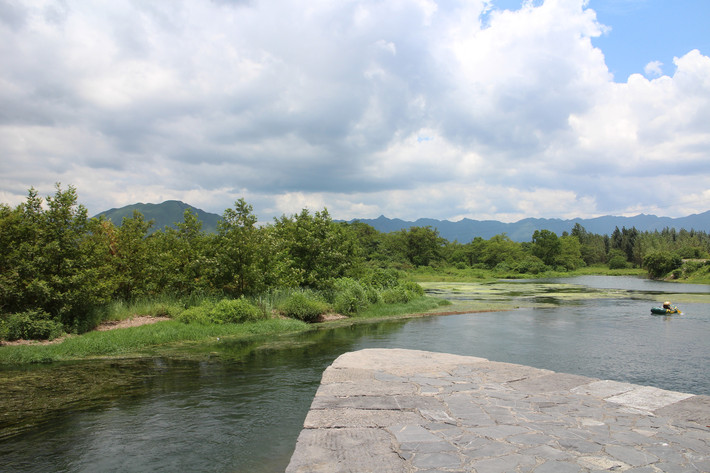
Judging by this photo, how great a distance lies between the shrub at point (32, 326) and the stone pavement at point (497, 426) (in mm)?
10326

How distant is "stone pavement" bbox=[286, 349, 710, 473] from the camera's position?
4340 millimetres

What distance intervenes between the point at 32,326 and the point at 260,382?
819 cm

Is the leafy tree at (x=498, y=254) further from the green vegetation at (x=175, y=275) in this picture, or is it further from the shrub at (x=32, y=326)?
the shrub at (x=32, y=326)

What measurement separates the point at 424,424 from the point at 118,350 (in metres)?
11.2

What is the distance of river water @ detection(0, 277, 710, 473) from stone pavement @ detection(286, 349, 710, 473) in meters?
1.11

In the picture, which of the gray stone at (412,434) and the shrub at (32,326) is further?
the shrub at (32,326)

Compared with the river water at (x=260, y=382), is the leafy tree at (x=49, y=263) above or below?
above

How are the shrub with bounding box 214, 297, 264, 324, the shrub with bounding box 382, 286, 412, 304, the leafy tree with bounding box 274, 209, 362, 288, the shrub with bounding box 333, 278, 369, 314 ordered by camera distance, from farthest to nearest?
the shrub with bounding box 382, 286, 412, 304, the leafy tree with bounding box 274, 209, 362, 288, the shrub with bounding box 333, 278, 369, 314, the shrub with bounding box 214, 297, 264, 324

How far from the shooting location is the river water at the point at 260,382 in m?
5.99

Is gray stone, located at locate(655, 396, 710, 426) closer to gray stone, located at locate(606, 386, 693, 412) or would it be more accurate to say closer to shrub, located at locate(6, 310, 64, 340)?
gray stone, located at locate(606, 386, 693, 412)

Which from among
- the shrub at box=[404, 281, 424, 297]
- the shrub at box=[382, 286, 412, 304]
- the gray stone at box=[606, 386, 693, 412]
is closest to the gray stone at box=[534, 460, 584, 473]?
the gray stone at box=[606, 386, 693, 412]

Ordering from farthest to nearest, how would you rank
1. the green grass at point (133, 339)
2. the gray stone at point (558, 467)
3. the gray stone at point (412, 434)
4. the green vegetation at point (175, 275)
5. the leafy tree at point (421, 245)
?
the leafy tree at point (421, 245), the green vegetation at point (175, 275), the green grass at point (133, 339), the gray stone at point (412, 434), the gray stone at point (558, 467)

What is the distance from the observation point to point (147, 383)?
9.78 metres

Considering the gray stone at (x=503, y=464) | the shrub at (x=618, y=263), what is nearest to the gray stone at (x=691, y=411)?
the gray stone at (x=503, y=464)
